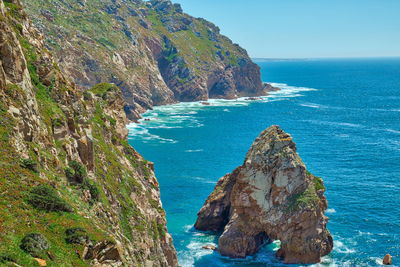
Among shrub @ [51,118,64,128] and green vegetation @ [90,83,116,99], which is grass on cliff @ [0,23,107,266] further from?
green vegetation @ [90,83,116,99]

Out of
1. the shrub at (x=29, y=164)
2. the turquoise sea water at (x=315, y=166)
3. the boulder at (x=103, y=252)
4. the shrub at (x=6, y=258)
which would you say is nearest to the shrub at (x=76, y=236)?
the boulder at (x=103, y=252)

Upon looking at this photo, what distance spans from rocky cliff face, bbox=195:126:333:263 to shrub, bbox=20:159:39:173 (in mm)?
45341

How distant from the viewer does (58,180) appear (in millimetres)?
37688

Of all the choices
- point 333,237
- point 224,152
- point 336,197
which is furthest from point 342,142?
point 333,237

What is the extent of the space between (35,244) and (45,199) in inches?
208

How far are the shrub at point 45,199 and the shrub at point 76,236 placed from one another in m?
2.54

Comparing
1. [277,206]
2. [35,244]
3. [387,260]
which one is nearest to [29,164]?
[35,244]

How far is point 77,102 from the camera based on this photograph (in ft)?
166

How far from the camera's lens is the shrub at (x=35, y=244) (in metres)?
25.9

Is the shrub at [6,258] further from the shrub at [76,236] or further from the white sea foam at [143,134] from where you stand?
the white sea foam at [143,134]

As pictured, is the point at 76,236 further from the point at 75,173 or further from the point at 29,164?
the point at 75,173

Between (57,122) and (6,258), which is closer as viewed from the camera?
(6,258)

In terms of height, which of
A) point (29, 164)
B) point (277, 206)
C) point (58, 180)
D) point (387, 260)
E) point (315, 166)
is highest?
point (29, 164)

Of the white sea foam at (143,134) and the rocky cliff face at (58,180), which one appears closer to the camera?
the rocky cliff face at (58,180)
